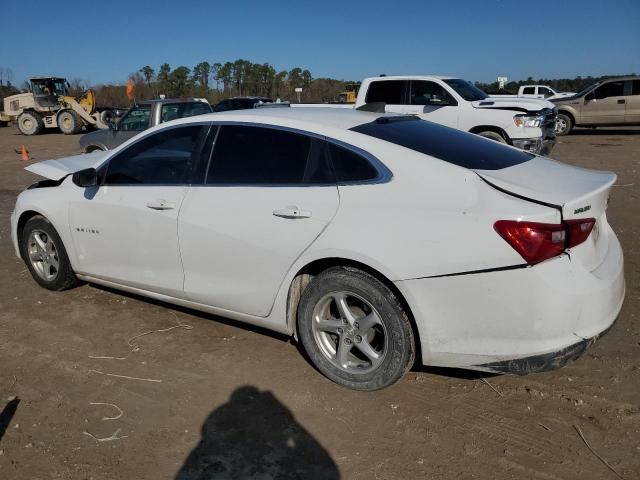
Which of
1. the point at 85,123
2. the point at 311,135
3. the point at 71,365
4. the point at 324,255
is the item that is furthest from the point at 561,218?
the point at 85,123

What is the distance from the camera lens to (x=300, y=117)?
356 cm

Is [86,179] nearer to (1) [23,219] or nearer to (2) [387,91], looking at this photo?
(1) [23,219]

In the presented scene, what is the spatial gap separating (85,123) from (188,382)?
26.9 meters

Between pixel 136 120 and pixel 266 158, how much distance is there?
8.53 m

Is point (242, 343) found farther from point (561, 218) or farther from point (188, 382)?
point (561, 218)

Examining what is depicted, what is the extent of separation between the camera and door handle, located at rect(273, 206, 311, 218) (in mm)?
3225

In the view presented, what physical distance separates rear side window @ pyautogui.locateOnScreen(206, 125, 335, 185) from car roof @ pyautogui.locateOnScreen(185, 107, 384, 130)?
0.24 feet

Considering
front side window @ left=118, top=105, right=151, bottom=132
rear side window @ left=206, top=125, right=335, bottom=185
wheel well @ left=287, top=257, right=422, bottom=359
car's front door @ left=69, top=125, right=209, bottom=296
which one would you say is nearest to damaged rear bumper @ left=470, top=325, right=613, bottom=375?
wheel well @ left=287, top=257, right=422, bottom=359

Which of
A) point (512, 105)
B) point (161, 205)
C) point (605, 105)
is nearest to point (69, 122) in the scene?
point (512, 105)

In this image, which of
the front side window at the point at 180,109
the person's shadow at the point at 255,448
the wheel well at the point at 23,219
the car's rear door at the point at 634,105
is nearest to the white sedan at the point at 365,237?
the person's shadow at the point at 255,448

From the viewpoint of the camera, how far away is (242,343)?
13.0 feet

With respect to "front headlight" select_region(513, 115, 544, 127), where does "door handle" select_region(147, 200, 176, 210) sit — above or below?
below

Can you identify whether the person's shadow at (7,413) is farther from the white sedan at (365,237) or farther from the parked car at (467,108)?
the parked car at (467,108)

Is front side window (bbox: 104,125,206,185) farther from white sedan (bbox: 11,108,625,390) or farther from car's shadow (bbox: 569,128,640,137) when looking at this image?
car's shadow (bbox: 569,128,640,137)
